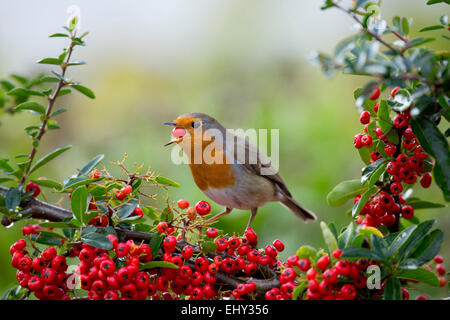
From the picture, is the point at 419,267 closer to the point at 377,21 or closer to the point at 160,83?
the point at 377,21

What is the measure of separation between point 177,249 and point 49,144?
3.24 m

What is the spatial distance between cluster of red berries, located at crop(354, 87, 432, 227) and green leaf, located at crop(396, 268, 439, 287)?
0.94 feet

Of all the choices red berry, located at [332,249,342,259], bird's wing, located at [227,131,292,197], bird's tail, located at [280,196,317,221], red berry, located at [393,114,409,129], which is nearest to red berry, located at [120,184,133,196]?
red berry, located at [332,249,342,259]

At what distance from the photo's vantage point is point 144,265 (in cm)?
150

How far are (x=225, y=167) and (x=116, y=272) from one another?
1508mm

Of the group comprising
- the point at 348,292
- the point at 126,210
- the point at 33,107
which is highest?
the point at 33,107

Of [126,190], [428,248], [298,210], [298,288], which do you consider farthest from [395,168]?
[298,210]

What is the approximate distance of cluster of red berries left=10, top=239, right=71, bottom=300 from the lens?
153 cm

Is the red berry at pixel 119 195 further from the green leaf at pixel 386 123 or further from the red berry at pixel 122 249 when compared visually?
the green leaf at pixel 386 123

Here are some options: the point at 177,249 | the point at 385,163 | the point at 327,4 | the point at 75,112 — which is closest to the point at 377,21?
the point at 327,4

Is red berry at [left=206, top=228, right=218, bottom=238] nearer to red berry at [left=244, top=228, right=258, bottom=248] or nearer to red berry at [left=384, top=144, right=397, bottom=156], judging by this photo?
red berry at [left=244, top=228, right=258, bottom=248]

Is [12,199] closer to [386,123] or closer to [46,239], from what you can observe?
[46,239]

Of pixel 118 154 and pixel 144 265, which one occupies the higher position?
pixel 118 154

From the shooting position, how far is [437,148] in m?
1.48
